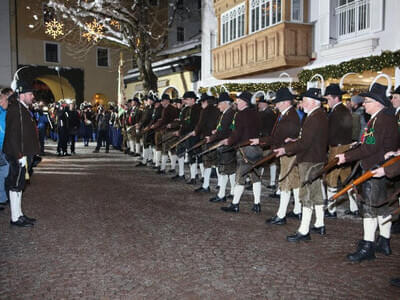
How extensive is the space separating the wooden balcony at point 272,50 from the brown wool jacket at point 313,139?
34.3ft

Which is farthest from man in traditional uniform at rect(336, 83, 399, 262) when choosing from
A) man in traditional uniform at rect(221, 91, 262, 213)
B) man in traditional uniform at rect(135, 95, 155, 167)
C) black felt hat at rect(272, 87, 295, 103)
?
man in traditional uniform at rect(135, 95, 155, 167)

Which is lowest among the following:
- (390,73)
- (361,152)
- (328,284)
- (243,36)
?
(328,284)

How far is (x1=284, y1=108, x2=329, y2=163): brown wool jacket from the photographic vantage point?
228 inches

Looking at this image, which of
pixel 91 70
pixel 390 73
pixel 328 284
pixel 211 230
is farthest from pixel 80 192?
pixel 91 70

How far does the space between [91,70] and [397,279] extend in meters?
36.0

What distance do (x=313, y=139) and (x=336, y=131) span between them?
1.81m

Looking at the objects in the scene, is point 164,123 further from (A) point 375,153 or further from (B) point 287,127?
(A) point 375,153

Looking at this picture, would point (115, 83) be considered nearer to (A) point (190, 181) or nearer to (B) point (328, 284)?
(A) point (190, 181)

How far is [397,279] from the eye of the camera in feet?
14.4

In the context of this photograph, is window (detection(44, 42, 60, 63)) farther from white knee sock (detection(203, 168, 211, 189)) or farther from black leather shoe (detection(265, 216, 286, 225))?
black leather shoe (detection(265, 216, 286, 225))

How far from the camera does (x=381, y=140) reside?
16.0ft

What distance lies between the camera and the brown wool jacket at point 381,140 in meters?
4.86

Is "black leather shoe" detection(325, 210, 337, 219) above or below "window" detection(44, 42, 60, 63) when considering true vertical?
below

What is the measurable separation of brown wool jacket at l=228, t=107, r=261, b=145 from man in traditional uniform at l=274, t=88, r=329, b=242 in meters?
1.57
